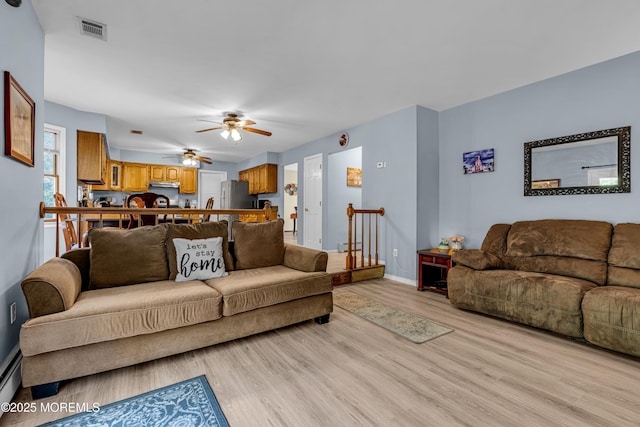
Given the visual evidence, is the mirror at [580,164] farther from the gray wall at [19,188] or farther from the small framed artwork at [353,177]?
the gray wall at [19,188]

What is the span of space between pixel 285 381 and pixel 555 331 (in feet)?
7.85

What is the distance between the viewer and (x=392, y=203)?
4668 millimetres

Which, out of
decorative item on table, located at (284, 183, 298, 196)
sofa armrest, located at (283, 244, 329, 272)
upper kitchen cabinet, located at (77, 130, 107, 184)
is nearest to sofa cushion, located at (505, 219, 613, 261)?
sofa armrest, located at (283, 244, 329, 272)

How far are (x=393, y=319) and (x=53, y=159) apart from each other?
5294 mm

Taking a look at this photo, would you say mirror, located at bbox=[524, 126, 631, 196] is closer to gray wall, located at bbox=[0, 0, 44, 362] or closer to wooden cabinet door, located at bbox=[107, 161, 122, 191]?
gray wall, located at bbox=[0, 0, 44, 362]

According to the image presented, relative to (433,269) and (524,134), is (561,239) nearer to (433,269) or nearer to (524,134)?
(524,134)

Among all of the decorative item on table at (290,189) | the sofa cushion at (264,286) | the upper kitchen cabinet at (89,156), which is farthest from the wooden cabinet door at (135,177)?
the sofa cushion at (264,286)

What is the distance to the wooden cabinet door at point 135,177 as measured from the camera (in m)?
7.64

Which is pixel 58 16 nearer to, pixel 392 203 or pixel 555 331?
pixel 392 203

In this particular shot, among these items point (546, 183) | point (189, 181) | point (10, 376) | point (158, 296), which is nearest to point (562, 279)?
point (546, 183)

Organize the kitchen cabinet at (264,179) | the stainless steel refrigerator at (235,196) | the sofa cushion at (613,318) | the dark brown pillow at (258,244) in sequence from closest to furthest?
the sofa cushion at (613,318) → the dark brown pillow at (258,244) → the kitchen cabinet at (264,179) → the stainless steel refrigerator at (235,196)

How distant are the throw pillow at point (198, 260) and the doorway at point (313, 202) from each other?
3.84 metres

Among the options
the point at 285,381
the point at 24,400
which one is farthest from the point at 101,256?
the point at 285,381

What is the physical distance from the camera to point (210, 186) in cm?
913
